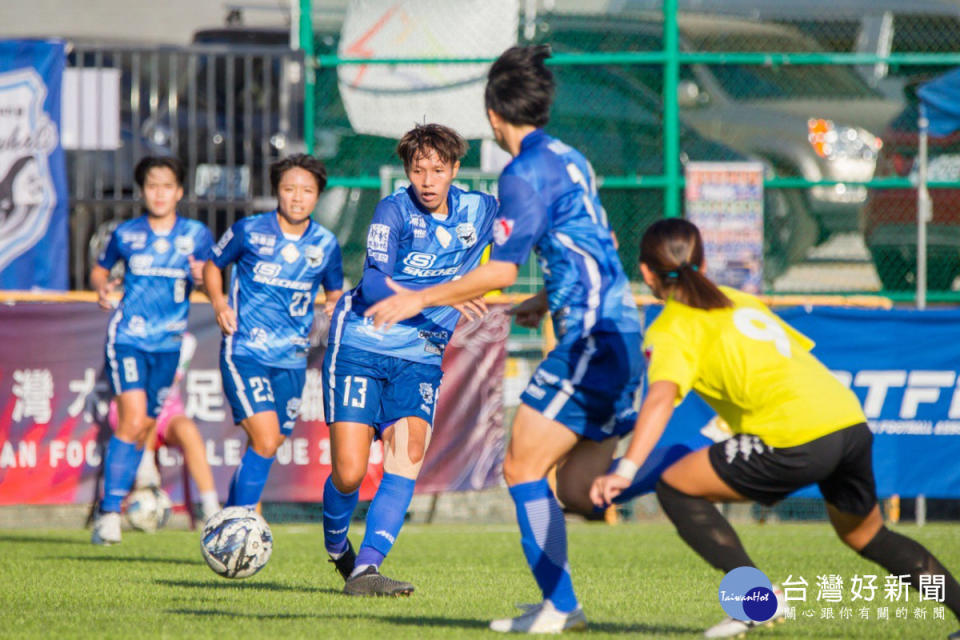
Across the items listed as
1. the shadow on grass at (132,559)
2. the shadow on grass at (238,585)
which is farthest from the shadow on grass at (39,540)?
the shadow on grass at (238,585)

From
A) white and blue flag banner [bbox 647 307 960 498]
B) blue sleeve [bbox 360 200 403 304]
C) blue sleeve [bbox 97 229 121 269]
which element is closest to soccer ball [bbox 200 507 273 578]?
blue sleeve [bbox 360 200 403 304]

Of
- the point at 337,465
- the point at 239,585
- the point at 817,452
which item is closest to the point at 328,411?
the point at 337,465

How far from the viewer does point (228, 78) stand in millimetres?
12914

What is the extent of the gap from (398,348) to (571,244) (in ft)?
5.29

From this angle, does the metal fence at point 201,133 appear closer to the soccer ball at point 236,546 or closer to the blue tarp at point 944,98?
the blue tarp at point 944,98

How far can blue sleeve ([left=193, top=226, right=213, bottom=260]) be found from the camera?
9.77 m


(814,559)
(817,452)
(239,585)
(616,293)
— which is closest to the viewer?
(817,452)

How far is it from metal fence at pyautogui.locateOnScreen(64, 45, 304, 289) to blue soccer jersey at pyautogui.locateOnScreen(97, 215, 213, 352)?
10.0 feet

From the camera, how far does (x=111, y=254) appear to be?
384 inches

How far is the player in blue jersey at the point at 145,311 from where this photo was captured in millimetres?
9375

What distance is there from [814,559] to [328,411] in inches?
137

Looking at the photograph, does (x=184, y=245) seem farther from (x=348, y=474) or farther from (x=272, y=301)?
(x=348, y=474)

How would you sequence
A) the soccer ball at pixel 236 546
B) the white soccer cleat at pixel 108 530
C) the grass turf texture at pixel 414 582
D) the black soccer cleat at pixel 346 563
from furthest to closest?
the white soccer cleat at pixel 108 530, the black soccer cleat at pixel 346 563, the soccer ball at pixel 236 546, the grass turf texture at pixel 414 582

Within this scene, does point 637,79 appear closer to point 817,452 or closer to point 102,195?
point 102,195
